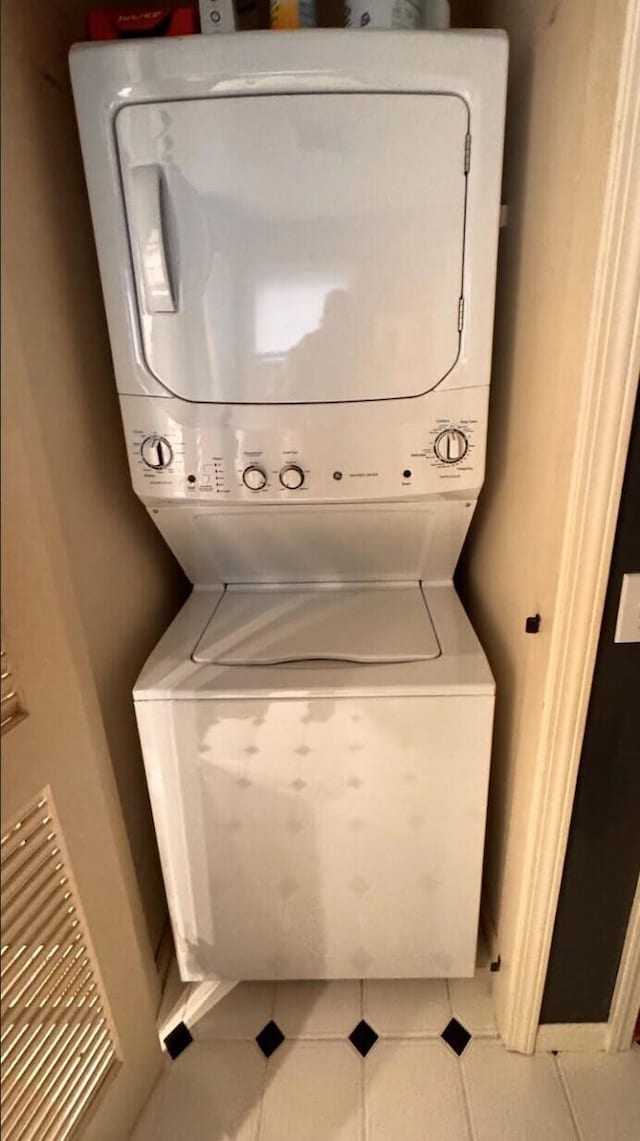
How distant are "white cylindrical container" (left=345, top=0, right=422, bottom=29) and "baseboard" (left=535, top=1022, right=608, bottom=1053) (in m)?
1.84

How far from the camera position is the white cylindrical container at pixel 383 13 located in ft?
3.32

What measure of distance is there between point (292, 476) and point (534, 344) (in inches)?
18.5

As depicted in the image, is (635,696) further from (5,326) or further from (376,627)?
(5,326)

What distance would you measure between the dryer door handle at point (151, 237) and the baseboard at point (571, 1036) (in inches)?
61.2

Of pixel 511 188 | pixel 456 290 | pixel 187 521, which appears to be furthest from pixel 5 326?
pixel 511 188

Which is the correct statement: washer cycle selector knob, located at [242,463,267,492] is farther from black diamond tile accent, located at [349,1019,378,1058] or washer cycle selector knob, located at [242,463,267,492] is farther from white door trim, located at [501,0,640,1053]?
black diamond tile accent, located at [349,1019,378,1058]

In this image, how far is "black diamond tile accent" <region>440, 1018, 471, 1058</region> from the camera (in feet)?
4.37

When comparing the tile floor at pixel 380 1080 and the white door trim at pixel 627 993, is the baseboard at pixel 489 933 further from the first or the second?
the white door trim at pixel 627 993

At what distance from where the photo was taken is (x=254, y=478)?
1.16 m

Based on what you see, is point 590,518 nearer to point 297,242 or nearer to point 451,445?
point 451,445

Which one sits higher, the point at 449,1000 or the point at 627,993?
the point at 627,993

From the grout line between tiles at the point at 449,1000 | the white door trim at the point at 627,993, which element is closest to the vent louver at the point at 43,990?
the grout line between tiles at the point at 449,1000

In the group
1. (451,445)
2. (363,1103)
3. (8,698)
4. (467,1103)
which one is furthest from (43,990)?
(451,445)

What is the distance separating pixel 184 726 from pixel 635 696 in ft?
→ 2.47
